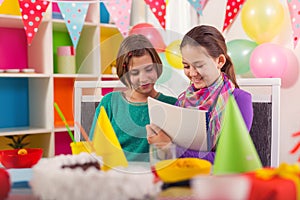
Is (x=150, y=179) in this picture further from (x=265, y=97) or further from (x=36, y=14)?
(x=36, y=14)

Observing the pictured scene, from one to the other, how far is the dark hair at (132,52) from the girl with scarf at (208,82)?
79 mm

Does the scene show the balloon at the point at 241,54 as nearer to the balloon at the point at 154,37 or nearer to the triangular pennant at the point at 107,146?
the balloon at the point at 154,37

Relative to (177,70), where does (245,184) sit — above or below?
below

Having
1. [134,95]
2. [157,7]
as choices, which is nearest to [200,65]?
[134,95]

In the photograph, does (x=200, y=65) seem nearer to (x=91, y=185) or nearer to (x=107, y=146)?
(x=107, y=146)

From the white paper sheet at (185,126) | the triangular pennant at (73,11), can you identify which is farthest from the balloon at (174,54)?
the triangular pennant at (73,11)

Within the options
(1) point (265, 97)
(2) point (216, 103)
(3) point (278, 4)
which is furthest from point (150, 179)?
(3) point (278, 4)

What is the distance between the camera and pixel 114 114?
1.38 meters

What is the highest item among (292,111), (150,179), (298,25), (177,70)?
(298,25)

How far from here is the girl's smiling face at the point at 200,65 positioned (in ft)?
3.71

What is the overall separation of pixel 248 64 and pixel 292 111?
0.44 meters

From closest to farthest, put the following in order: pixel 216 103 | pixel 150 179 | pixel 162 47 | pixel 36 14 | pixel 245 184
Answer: pixel 245 184
pixel 150 179
pixel 162 47
pixel 216 103
pixel 36 14

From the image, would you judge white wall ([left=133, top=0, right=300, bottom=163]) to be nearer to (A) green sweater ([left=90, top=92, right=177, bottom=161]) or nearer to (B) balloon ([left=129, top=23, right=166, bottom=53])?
(A) green sweater ([left=90, top=92, right=177, bottom=161])

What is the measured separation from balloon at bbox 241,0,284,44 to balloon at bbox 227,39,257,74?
0.07m
